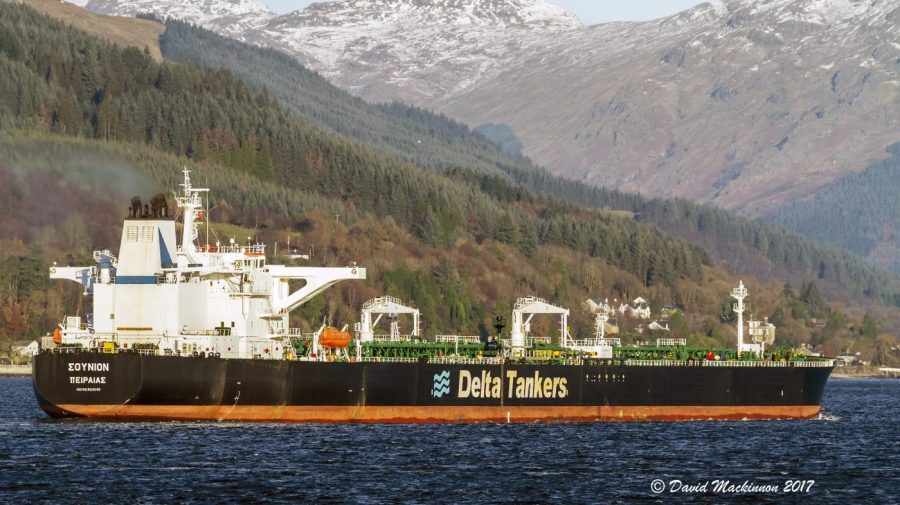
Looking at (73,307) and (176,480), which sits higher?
(73,307)

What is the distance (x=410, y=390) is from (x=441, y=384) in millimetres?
1722

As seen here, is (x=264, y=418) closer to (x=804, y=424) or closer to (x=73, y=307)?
(x=804, y=424)

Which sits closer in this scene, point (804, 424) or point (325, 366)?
point (325, 366)

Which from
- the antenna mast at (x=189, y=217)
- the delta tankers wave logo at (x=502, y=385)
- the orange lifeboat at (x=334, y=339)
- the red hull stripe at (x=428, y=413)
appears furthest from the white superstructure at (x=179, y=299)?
the delta tankers wave logo at (x=502, y=385)

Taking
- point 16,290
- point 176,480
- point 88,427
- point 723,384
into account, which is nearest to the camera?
point 176,480

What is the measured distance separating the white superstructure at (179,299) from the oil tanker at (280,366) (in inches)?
2.8

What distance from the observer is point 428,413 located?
288 feet

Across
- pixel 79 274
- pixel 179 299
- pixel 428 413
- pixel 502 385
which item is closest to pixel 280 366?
pixel 179 299

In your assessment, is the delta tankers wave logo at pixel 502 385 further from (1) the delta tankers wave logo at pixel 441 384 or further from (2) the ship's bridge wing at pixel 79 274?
(2) the ship's bridge wing at pixel 79 274

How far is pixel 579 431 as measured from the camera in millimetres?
86000

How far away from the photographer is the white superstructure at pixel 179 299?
271 ft

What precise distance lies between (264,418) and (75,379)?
9.72 metres

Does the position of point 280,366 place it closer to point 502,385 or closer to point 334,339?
point 334,339

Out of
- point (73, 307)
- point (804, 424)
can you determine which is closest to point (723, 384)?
point (804, 424)
